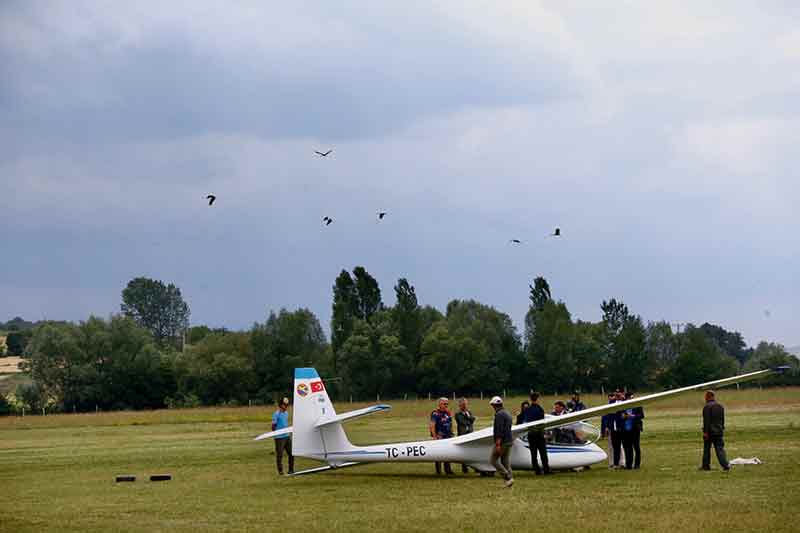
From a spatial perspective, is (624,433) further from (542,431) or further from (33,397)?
(33,397)

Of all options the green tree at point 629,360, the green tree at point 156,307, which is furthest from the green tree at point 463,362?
the green tree at point 156,307

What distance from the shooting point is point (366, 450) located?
1983 cm

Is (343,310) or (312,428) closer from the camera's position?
(312,428)

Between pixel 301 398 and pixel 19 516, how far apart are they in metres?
5.55

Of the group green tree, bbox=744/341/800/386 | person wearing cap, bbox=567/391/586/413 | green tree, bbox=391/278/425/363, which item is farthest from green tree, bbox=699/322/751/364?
person wearing cap, bbox=567/391/586/413

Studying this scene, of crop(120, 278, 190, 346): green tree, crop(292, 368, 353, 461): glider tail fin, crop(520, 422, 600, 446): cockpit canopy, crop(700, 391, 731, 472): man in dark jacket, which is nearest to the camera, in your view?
crop(700, 391, 731, 472): man in dark jacket

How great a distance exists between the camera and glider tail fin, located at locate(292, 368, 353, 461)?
19.9 m

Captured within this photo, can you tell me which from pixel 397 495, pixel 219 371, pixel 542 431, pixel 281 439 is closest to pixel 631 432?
pixel 542 431

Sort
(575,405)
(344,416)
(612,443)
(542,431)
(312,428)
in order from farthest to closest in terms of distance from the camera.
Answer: (575,405) < (612,443) < (312,428) < (542,431) < (344,416)

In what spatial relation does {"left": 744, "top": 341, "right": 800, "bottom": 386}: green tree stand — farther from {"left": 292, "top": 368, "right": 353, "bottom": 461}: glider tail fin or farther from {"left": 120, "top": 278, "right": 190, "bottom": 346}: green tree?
{"left": 120, "top": 278, "right": 190, "bottom": 346}: green tree

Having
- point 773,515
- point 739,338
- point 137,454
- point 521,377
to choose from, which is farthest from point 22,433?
point 739,338

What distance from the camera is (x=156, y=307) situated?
6407 inches

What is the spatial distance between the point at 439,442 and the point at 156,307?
14771 cm

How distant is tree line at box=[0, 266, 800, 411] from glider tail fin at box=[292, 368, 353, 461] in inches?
1922
